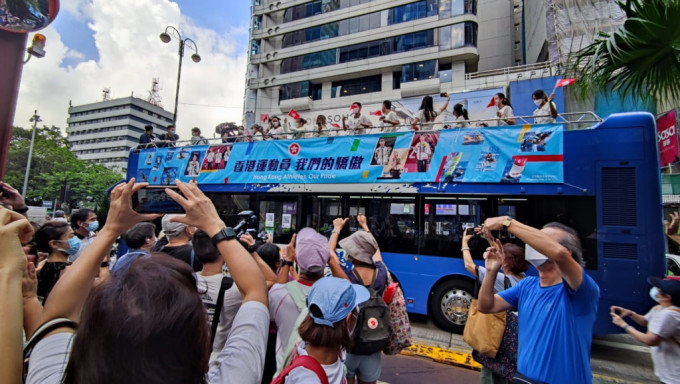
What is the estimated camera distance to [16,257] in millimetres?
1069

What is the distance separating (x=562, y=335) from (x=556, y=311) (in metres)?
0.14

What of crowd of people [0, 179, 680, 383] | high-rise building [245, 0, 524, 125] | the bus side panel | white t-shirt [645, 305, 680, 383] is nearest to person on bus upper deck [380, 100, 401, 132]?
the bus side panel

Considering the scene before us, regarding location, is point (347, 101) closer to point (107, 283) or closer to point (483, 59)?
point (483, 59)

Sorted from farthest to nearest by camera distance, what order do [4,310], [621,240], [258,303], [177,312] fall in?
1. [621,240]
2. [258,303]
3. [4,310]
4. [177,312]

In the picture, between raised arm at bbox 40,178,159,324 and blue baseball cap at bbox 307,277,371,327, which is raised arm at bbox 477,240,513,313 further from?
raised arm at bbox 40,178,159,324

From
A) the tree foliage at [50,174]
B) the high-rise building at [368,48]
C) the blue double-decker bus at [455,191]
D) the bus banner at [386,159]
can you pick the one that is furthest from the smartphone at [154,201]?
the tree foliage at [50,174]

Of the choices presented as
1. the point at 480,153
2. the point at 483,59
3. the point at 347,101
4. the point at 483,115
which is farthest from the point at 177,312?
the point at 483,59

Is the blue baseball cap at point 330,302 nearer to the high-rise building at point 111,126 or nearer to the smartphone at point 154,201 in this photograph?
the smartphone at point 154,201

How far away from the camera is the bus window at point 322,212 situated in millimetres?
7395

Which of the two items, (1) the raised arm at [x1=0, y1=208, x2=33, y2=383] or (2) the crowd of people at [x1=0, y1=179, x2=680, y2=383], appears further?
(1) the raised arm at [x1=0, y1=208, x2=33, y2=383]

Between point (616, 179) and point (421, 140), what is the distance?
11.0ft

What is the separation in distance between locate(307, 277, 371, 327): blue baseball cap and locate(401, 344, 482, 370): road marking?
3874 mm

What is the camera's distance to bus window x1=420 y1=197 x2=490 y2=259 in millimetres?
6296

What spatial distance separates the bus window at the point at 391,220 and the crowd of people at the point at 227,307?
3528mm
